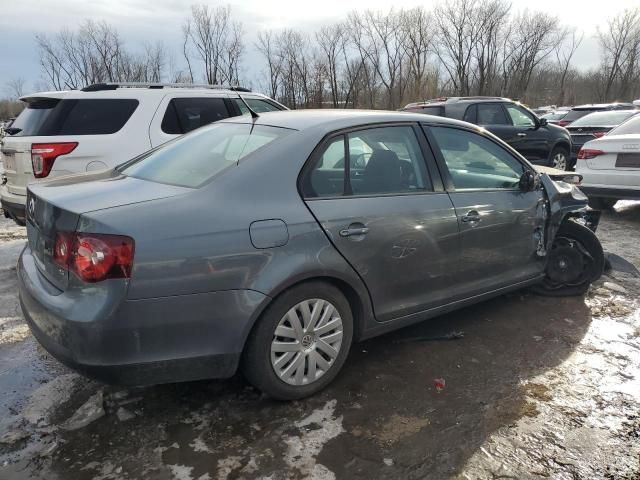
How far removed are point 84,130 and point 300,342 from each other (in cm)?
390

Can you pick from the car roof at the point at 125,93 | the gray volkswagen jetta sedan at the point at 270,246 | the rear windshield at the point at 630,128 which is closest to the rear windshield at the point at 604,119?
the rear windshield at the point at 630,128

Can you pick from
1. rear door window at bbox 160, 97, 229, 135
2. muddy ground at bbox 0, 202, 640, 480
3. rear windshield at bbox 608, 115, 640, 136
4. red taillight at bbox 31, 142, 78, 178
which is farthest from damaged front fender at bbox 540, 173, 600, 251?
red taillight at bbox 31, 142, 78, 178

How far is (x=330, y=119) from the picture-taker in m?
3.13

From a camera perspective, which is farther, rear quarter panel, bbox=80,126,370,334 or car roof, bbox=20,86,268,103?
car roof, bbox=20,86,268,103

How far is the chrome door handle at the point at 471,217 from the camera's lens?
343 centimetres

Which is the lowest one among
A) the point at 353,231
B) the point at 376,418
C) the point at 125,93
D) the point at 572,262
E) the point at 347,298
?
the point at 376,418

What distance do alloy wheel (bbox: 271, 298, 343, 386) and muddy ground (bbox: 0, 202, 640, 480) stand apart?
0.20 meters

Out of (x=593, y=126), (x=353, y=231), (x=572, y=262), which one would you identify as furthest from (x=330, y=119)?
(x=593, y=126)

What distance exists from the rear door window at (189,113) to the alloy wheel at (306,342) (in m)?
3.92

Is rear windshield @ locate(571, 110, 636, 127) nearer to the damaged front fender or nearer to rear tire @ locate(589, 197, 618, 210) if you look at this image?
rear tire @ locate(589, 197, 618, 210)

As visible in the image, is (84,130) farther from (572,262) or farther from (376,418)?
(572,262)

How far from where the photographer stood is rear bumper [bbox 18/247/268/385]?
7.53ft

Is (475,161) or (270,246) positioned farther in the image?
(475,161)

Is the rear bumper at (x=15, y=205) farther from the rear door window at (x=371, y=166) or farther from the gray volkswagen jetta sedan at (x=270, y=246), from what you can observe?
the rear door window at (x=371, y=166)
